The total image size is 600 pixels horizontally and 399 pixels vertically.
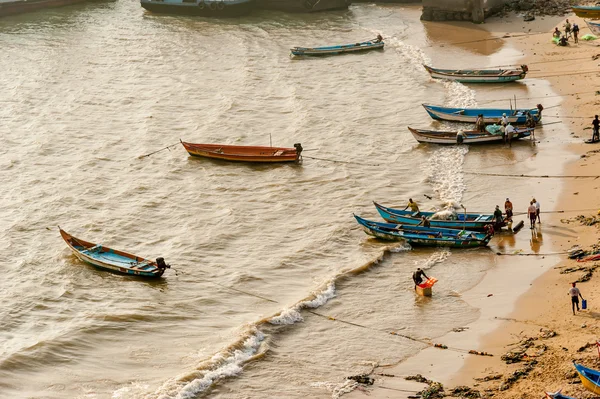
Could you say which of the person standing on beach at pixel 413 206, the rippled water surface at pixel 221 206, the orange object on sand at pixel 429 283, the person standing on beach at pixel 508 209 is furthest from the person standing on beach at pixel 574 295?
the person standing on beach at pixel 413 206

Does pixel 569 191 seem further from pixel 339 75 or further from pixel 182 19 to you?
pixel 182 19

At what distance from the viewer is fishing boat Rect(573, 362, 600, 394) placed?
70.0 ft

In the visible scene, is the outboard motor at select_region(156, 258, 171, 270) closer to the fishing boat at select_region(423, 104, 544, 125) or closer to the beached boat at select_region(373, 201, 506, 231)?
the beached boat at select_region(373, 201, 506, 231)

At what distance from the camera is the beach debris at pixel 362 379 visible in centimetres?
2559

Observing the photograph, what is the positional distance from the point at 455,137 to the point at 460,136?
17.5 inches

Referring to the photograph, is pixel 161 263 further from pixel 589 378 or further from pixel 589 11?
pixel 589 11

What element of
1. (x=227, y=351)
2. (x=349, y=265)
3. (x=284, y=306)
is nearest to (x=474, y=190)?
(x=349, y=265)

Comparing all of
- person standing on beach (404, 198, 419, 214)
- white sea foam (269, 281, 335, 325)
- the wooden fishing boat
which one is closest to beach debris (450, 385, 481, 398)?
white sea foam (269, 281, 335, 325)

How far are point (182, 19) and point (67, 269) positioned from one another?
48105 mm

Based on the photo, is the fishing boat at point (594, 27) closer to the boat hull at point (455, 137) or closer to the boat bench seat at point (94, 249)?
the boat hull at point (455, 137)

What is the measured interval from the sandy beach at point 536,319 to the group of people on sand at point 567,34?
57.6ft

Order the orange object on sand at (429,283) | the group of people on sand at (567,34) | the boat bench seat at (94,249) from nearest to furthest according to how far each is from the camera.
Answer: the orange object on sand at (429,283)
the boat bench seat at (94,249)
the group of people on sand at (567,34)

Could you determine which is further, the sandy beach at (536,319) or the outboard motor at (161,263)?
the outboard motor at (161,263)

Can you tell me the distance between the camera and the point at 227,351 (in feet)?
91.8
